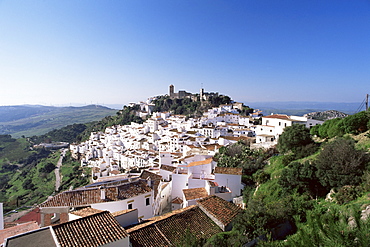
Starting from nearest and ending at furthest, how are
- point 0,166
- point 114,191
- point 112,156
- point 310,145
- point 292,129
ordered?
point 114,191 < point 310,145 < point 292,129 < point 112,156 < point 0,166

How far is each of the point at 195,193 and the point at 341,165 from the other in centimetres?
735

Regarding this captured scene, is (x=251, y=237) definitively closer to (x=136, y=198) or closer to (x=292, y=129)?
(x=136, y=198)

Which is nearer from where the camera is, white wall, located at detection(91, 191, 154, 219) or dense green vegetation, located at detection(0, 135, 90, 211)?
white wall, located at detection(91, 191, 154, 219)

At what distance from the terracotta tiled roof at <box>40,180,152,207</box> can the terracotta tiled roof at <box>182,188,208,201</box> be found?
225cm

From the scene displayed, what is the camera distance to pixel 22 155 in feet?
230

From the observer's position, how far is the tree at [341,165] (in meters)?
8.50

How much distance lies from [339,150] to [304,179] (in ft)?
6.20

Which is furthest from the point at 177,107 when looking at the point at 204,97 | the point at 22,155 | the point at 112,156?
the point at 22,155

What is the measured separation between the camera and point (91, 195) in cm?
1138

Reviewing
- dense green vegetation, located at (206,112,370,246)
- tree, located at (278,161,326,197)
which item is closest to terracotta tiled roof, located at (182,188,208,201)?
dense green vegetation, located at (206,112,370,246)

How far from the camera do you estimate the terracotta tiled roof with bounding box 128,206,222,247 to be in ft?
25.1

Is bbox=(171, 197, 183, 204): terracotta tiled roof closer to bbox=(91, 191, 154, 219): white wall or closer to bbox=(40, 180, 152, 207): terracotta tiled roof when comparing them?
bbox=(91, 191, 154, 219): white wall

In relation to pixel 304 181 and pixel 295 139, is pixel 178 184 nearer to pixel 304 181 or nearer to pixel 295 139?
pixel 304 181

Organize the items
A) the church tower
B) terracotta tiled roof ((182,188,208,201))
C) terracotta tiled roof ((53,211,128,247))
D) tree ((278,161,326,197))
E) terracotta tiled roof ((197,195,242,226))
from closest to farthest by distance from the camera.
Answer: terracotta tiled roof ((53,211,128,247)) → terracotta tiled roof ((197,195,242,226)) → tree ((278,161,326,197)) → terracotta tiled roof ((182,188,208,201)) → the church tower
